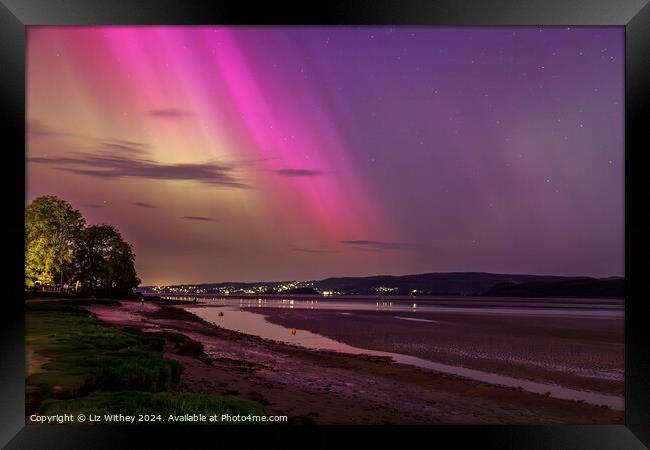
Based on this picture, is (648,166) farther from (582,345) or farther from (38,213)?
(38,213)

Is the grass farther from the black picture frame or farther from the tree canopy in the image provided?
the tree canopy

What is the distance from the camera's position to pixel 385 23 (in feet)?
17.1

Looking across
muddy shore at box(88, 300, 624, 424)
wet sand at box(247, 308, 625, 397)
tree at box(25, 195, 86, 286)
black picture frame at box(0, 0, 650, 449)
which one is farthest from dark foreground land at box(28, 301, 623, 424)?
tree at box(25, 195, 86, 286)

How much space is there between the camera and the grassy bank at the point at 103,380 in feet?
18.6

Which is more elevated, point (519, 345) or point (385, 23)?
point (385, 23)

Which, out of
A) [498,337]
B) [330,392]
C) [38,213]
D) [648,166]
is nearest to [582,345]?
[498,337]

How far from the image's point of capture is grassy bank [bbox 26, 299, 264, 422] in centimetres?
568

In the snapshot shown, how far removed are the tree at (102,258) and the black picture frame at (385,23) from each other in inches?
640

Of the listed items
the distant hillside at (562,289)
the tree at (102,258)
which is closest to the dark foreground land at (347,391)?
the tree at (102,258)

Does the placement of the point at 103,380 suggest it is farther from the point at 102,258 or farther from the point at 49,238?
the point at 102,258

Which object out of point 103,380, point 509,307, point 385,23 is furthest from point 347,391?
point 509,307

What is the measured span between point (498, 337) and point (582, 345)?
3421mm

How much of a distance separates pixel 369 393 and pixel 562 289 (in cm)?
6528

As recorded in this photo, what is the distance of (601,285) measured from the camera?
57.8m
